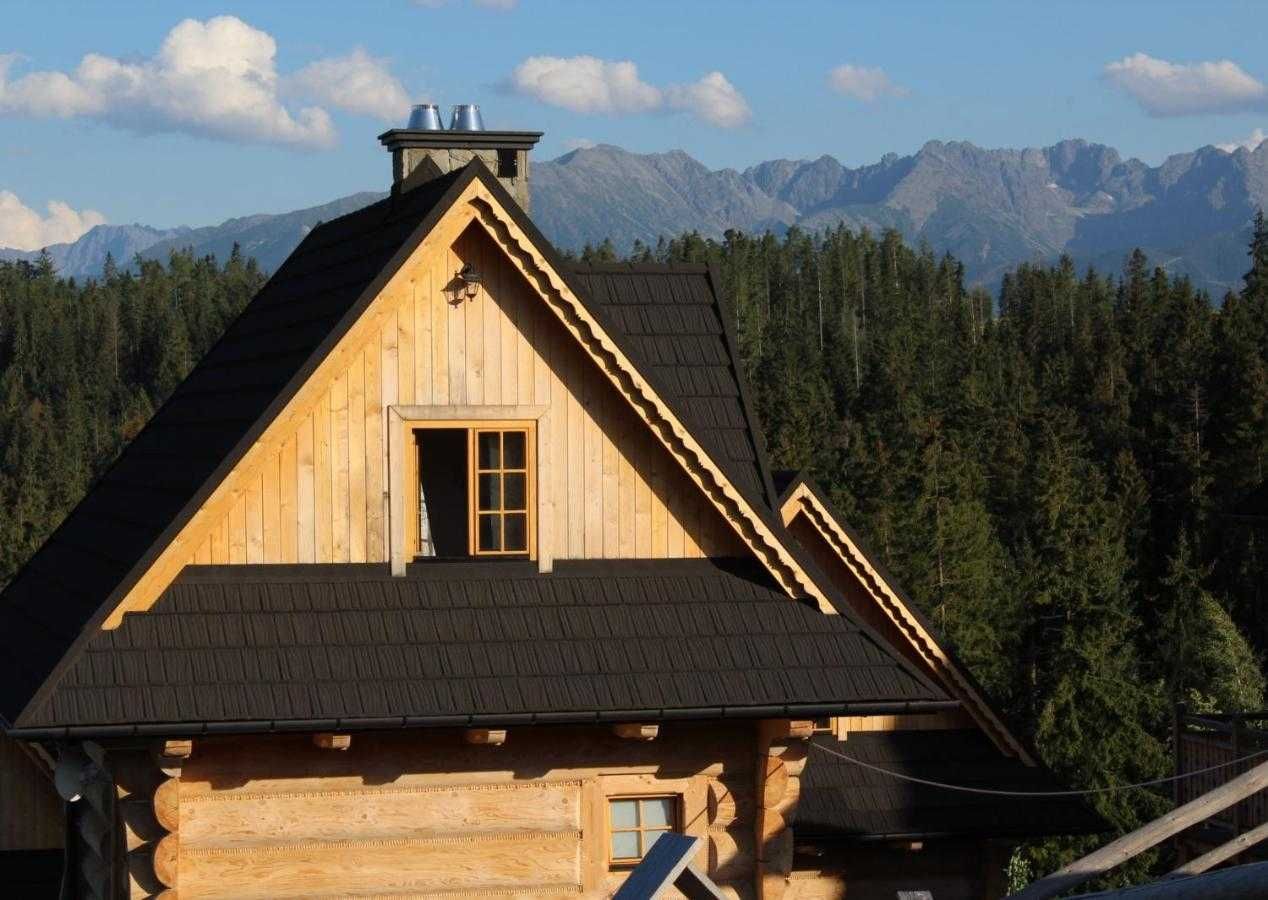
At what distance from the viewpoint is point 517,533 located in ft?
46.3

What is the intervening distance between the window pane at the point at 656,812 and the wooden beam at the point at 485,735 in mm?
1294

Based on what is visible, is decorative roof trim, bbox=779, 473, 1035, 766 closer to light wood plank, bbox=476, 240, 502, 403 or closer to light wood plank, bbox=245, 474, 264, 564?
light wood plank, bbox=476, 240, 502, 403

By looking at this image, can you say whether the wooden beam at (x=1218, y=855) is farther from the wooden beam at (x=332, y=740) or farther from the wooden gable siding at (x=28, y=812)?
the wooden gable siding at (x=28, y=812)

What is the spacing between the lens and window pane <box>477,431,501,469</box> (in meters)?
14.3

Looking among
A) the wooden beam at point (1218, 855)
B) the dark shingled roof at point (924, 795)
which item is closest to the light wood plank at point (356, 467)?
the dark shingled roof at point (924, 795)

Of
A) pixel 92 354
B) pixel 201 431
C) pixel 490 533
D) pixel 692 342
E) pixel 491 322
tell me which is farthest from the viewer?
pixel 92 354

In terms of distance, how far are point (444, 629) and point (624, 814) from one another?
71.7 inches

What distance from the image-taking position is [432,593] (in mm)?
13664

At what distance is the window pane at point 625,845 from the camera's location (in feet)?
45.8

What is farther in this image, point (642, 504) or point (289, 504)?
point (642, 504)

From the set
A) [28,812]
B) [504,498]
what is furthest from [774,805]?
[28,812]

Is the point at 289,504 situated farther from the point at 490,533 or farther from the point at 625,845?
the point at 625,845

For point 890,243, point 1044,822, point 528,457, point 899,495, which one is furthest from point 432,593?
point 890,243

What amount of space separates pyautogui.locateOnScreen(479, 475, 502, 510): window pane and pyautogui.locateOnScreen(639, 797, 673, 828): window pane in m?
2.25
